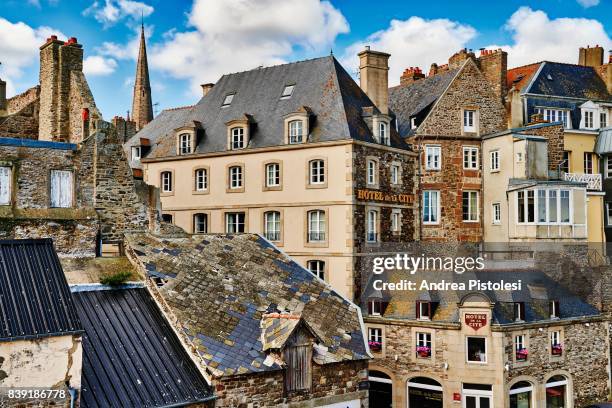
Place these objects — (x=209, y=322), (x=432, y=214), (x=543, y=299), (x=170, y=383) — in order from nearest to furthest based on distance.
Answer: (x=170, y=383) < (x=209, y=322) < (x=543, y=299) < (x=432, y=214)

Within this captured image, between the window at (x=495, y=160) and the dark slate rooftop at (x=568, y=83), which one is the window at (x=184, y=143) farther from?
the dark slate rooftop at (x=568, y=83)

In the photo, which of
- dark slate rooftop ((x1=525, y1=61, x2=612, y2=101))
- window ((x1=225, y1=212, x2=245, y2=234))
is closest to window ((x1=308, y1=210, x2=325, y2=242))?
window ((x1=225, y1=212, x2=245, y2=234))

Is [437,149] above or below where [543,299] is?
above

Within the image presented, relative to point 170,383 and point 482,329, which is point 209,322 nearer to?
point 170,383

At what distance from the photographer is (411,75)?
38.0 metres

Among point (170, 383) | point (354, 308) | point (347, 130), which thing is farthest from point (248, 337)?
point (347, 130)

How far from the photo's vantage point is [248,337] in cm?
1541

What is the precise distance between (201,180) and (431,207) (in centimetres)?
1119

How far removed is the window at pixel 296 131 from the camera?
29000 mm

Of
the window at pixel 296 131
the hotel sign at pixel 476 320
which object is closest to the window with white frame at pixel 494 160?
the window at pixel 296 131

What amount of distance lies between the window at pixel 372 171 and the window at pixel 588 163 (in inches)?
519

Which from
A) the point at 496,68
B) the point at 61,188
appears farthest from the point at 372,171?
the point at 61,188

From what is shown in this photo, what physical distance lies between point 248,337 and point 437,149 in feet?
63.4

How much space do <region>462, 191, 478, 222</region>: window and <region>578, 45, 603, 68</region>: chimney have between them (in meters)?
13.7
